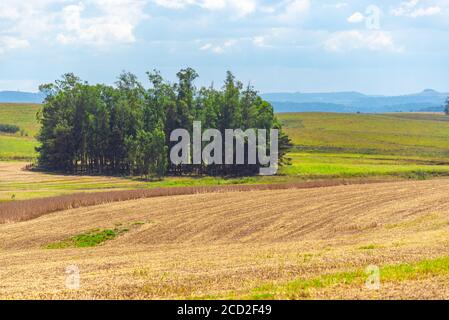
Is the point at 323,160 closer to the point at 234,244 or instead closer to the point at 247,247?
the point at 234,244

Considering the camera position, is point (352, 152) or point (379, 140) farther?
point (379, 140)

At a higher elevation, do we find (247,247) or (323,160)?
(323,160)

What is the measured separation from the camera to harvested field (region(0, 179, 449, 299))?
21125mm

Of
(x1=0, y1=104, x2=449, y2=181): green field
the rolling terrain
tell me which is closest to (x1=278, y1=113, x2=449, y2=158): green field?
(x1=0, y1=104, x2=449, y2=181): green field

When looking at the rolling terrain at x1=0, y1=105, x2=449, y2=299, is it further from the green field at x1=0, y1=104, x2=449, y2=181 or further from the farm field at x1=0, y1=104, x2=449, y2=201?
the green field at x1=0, y1=104, x2=449, y2=181

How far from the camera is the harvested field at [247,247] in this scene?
69.3 ft

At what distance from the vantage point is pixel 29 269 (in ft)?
95.9

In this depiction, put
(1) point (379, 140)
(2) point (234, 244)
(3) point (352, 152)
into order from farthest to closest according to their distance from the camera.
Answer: (1) point (379, 140) < (3) point (352, 152) < (2) point (234, 244)

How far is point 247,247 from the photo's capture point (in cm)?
3500

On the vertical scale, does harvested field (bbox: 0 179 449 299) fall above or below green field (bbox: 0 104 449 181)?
below

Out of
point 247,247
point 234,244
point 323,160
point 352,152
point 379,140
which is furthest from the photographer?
point 379,140

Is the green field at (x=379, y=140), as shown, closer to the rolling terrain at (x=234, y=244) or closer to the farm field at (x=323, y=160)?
the farm field at (x=323, y=160)

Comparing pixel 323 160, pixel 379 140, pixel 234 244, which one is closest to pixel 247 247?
pixel 234 244
